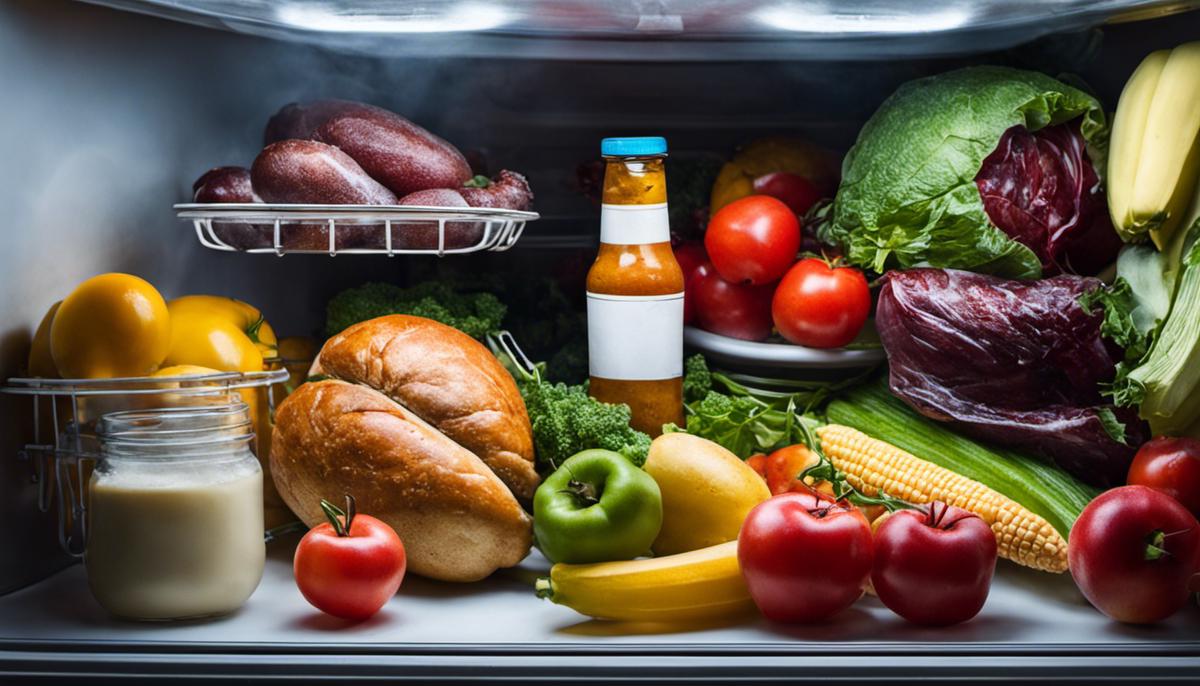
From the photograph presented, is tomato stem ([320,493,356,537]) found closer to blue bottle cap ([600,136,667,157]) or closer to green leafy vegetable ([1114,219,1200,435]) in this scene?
blue bottle cap ([600,136,667,157])

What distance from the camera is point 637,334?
1417 mm

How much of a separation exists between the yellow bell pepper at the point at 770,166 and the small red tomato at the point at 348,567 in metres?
0.81

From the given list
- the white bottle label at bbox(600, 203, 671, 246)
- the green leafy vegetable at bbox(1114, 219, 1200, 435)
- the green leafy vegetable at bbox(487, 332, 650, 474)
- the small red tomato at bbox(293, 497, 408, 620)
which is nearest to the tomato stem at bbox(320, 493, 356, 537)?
the small red tomato at bbox(293, 497, 408, 620)

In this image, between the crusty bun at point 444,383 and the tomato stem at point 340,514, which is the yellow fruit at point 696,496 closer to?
the crusty bun at point 444,383

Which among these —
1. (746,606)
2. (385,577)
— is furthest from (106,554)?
(746,606)

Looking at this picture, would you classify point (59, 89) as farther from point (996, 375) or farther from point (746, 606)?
point (996, 375)

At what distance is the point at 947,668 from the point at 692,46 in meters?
0.98

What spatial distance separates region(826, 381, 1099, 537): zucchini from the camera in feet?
4.31

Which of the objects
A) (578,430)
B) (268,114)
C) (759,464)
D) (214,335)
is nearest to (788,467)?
(759,464)

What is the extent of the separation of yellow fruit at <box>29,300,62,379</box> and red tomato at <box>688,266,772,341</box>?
0.87 m

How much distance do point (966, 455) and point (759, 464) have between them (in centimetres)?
27

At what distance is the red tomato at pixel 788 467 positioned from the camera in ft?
4.49

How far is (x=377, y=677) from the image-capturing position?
3.24 feet

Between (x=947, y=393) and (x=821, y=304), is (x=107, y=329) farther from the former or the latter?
(x=947, y=393)
